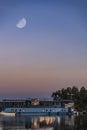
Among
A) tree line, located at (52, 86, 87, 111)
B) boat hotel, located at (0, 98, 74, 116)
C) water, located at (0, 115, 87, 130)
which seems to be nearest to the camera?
water, located at (0, 115, 87, 130)

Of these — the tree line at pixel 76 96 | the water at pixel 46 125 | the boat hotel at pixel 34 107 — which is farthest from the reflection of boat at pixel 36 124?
the tree line at pixel 76 96

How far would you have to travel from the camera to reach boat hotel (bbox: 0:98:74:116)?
115500 millimetres

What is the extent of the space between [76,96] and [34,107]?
25.3 m

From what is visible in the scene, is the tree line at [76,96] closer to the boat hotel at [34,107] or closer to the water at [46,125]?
the boat hotel at [34,107]

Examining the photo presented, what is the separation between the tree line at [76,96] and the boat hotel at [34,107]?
566 cm

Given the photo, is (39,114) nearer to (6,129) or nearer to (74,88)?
(74,88)

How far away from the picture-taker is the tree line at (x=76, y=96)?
129 metres

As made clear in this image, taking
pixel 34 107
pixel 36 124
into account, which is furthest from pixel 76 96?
pixel 36 124

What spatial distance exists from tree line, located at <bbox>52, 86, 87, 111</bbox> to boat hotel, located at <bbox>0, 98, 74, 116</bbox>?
18.6 feet

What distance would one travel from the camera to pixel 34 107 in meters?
116

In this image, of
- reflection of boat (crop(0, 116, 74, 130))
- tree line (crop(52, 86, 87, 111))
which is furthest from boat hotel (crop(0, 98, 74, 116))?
reflection of boat (crop(0, 116, 74, 130))

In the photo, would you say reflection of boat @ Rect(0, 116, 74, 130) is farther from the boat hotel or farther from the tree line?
the tree line

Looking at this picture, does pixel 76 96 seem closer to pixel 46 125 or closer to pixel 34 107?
pixel 34 107

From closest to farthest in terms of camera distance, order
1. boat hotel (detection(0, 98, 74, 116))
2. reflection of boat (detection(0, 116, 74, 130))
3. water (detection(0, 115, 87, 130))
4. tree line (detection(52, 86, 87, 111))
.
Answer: water (detection(0, 115, 87, 130)) → reflection of boat (detection(0, 116, 74, 130)) → boat hotel (detection(0, 98, 74, 116)) → tree line (detection(52, 86, 87, 111))
